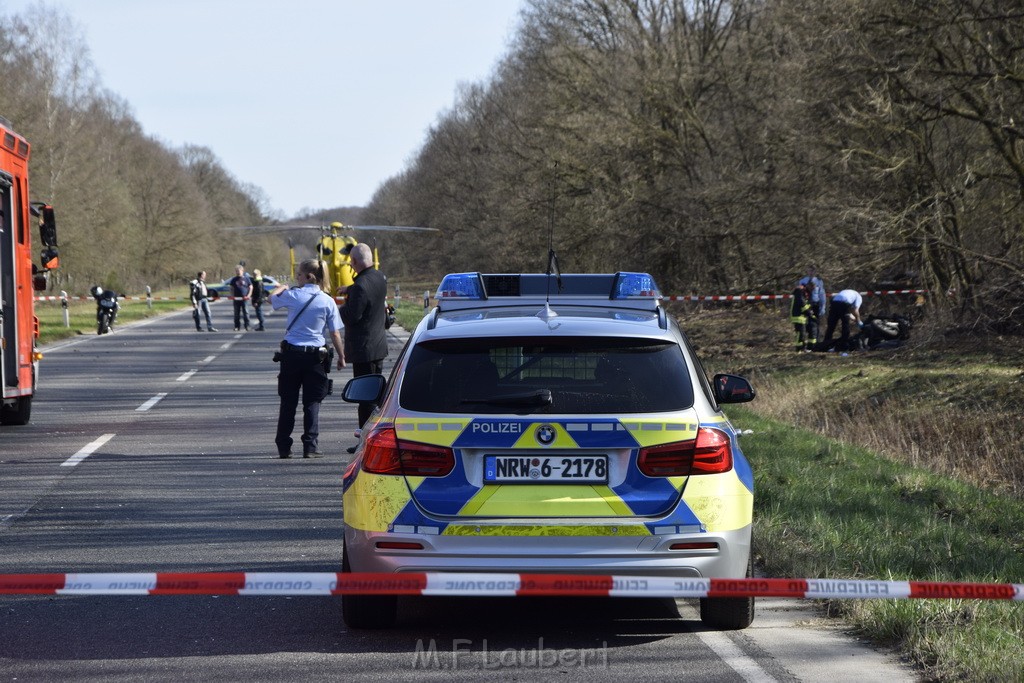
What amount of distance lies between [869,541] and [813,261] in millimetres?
17801

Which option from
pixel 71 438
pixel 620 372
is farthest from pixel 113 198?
pixel 620 372

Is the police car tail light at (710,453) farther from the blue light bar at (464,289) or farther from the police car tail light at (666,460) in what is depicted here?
the blue light bar at (464,289)

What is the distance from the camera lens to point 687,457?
18.0ft

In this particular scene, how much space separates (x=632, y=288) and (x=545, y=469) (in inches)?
72.0

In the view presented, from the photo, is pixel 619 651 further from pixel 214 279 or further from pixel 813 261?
pixel 214 279

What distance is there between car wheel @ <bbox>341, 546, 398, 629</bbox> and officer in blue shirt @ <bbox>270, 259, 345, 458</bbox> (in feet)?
19.4

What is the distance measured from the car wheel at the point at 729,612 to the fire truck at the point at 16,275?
29.8 ft

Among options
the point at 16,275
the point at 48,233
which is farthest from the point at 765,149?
the point at 16,275

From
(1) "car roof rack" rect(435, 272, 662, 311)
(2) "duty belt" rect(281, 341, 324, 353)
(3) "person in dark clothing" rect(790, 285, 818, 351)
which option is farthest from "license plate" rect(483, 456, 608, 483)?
(3) "person in dark clothing" rect(790, 285, 818, 351)

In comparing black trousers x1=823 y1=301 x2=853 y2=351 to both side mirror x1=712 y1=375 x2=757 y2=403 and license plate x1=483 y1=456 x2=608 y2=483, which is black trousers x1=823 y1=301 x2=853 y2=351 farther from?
license plate x1=483 y1=456 x2=608 y2=483

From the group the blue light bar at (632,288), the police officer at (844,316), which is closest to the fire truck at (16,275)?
the blue light bar at (632,288)

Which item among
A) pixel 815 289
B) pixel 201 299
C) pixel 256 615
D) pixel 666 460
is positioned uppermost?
pixel 666 460

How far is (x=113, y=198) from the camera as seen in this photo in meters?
70.1

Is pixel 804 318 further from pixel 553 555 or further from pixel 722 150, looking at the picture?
pixel 553 555
